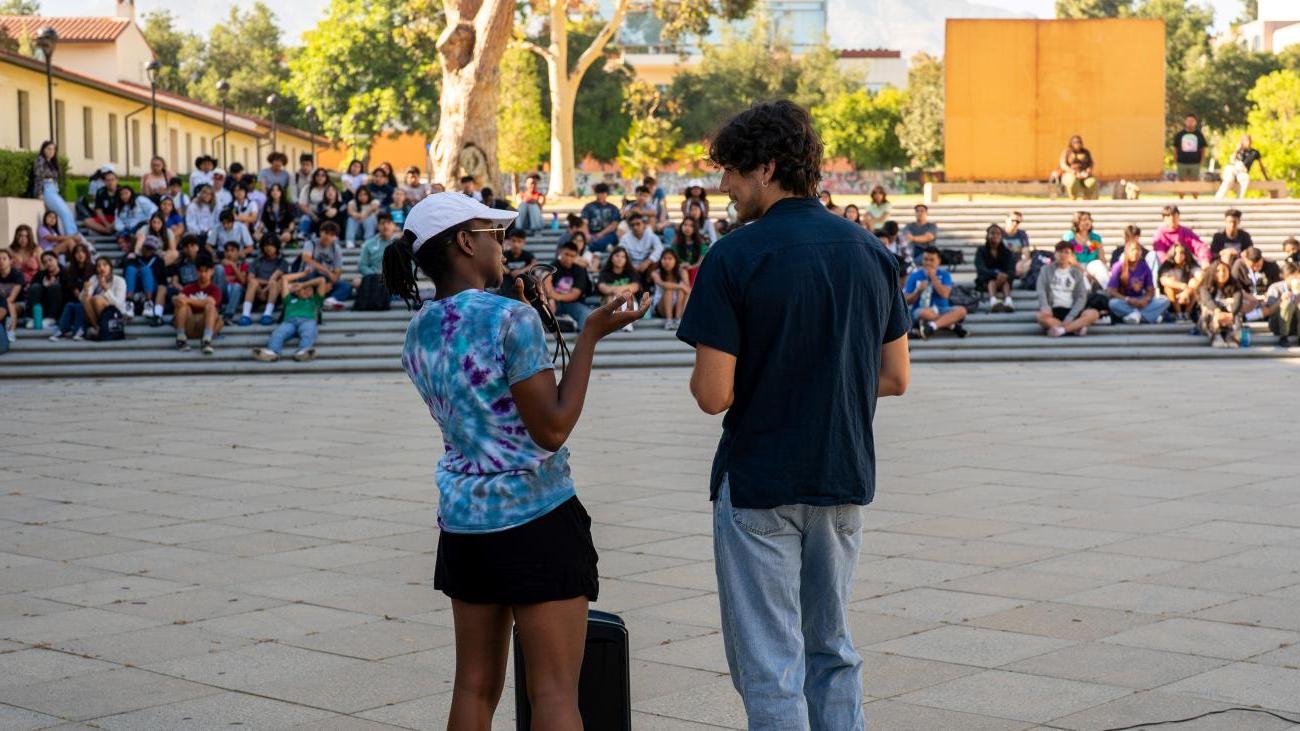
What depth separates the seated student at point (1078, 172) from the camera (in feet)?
108

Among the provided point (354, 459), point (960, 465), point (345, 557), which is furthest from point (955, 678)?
point (354, 459)

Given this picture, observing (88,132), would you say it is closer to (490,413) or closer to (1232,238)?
(1232,238)

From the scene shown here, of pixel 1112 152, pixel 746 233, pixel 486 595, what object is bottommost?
pixel 486 595

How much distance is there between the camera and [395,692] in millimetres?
5133

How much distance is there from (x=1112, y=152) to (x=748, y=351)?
35114 millimetres

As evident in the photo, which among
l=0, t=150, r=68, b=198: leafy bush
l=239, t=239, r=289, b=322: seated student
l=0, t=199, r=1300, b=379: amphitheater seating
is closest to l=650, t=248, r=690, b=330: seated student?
l=0, t=199, r=1300, b=379: amphitheater seating

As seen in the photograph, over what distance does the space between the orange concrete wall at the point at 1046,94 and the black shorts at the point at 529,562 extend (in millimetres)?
33869

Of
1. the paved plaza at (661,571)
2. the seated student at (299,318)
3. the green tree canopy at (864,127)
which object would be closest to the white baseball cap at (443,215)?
the paved plaza at (661,571)

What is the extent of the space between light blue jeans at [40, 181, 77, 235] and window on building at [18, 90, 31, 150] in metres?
15.9

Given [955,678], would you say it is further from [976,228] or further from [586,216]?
[976,228]

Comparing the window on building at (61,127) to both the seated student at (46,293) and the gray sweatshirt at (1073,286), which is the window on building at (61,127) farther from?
the gray sweatshirt at (1073,286)

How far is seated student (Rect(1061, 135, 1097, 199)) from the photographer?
32.8 meters

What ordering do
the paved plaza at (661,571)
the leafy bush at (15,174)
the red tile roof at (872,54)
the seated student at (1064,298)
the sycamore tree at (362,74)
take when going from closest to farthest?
the paved plaza at (661,571), the seated student at (1064,298), the leafy bush at (15,174), the sycamore tree at (362,74), the red tile roof at (872,54)

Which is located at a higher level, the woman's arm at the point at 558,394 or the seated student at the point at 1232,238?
the seated student at the point at 1232,238
